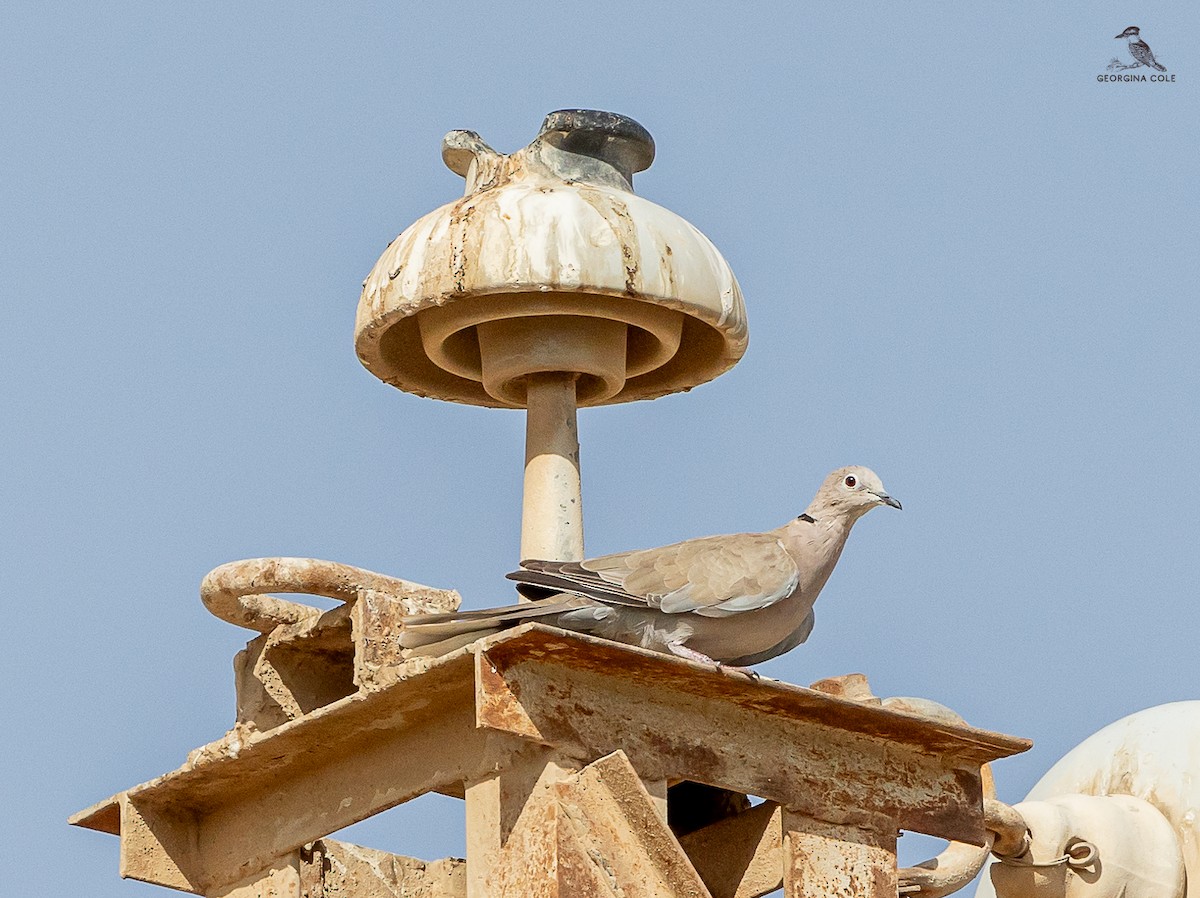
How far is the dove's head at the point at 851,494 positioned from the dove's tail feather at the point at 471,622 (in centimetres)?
176

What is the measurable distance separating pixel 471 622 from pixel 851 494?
2.48m

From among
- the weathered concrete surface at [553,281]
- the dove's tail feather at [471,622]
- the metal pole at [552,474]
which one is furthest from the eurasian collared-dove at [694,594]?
the weathered concrete surface at [553,281]

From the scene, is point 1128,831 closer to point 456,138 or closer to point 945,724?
point 945,724

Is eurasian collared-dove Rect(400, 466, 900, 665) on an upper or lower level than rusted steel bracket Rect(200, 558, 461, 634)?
lower

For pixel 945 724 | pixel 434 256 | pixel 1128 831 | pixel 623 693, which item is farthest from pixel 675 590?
pixel 1128 831

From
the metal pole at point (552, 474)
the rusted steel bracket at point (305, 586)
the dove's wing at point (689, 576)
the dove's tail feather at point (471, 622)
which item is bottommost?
the dove's tail feather at point (471, 622)

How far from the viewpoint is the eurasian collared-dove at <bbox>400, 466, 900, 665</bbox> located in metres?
15.5

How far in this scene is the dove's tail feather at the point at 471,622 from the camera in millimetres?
15328

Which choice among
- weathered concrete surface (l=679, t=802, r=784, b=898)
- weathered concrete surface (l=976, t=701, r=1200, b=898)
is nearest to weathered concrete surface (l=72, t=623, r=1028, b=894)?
weathered concrete surface (l=679, t=802, r=784, b=898)

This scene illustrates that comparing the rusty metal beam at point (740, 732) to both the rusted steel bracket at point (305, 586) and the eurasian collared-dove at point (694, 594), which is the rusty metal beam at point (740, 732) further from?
the rusted steel bracket at point (305, 586)

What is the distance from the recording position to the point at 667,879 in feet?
42.1

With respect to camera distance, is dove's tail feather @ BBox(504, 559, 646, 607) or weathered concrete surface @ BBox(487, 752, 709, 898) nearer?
weathered concrete surface @ BBox(487, 752, 709, 898)

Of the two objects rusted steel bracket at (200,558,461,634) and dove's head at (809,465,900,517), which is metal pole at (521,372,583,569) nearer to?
rusted steel bracket at (200,558,461,634)

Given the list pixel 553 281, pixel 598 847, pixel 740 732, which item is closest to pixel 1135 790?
pixel 740 732
